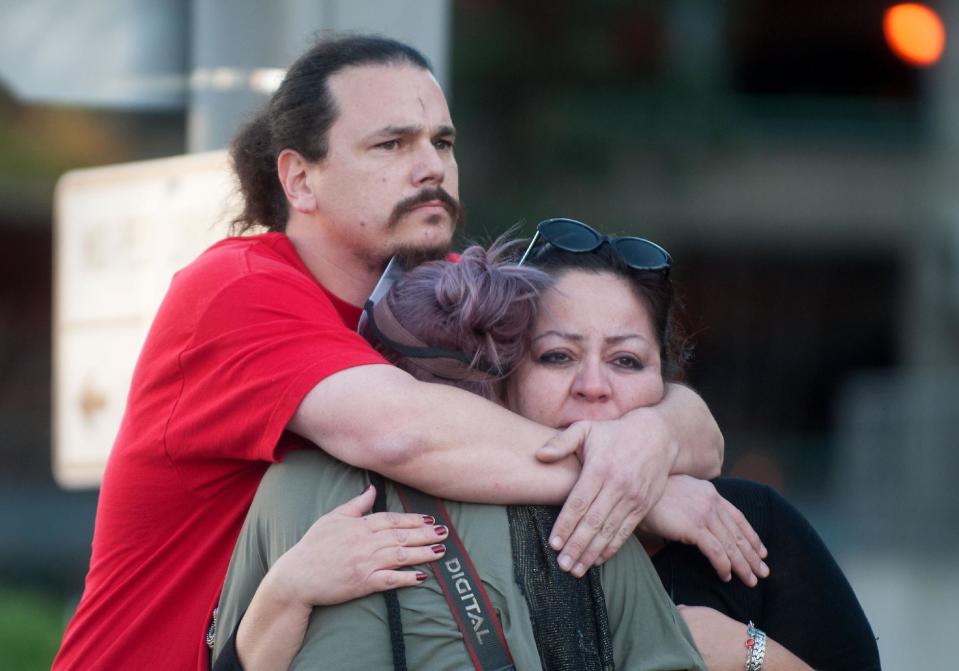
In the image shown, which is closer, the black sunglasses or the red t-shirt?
the red t-shirt

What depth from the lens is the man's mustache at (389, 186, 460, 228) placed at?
3670mm

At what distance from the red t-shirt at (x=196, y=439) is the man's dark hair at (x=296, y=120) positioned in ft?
1.43

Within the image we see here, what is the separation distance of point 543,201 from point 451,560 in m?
11.7

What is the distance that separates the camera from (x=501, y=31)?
1459cm

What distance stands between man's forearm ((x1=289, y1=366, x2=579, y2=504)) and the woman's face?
0.44 feet

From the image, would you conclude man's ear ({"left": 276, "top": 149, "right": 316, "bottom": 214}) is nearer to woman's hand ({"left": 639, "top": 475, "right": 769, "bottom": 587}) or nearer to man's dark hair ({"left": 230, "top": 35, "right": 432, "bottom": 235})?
man's dark hair ({"left": 230, "top": 35, "right": 432, "bottom": 235})

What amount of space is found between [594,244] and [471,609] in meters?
0.92

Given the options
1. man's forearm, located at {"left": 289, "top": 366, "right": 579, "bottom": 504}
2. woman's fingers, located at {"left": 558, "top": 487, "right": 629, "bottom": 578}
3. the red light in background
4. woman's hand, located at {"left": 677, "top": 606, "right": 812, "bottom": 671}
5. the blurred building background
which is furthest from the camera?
the red light in background

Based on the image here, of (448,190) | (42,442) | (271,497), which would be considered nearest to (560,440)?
(271,497)

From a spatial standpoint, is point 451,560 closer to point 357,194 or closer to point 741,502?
point 741,502

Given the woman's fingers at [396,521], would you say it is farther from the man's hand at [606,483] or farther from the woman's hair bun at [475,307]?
the woman's hair bun at [475,307]

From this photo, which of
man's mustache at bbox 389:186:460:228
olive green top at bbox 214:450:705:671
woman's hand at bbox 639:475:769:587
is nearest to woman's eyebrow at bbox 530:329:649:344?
woman's hand at bbox 639:475:769:587

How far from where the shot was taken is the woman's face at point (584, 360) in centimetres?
314

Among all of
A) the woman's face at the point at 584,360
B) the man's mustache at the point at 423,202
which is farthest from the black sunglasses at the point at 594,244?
the man's mustache at the point at 423,202
